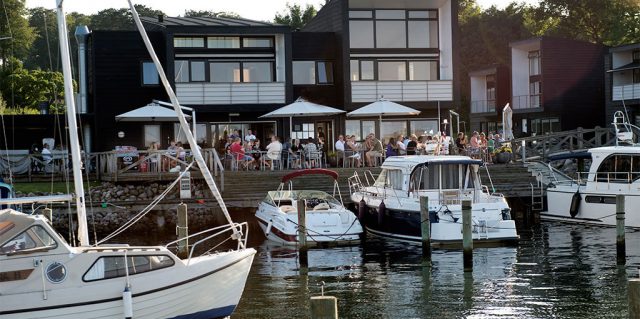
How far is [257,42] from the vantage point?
157 ft

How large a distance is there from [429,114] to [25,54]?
57.3m

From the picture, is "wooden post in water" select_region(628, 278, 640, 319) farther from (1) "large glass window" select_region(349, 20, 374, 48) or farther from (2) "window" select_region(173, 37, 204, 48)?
(1) "large glass window" select_region(349, 20, 374, 48)

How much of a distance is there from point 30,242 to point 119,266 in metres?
1.53

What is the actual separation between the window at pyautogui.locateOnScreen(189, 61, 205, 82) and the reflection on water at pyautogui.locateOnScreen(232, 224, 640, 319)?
16383mm

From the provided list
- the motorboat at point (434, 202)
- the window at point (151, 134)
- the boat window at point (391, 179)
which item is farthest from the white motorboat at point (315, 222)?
the window at point (151, 134)

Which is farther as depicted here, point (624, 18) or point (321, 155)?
point (624, 18)

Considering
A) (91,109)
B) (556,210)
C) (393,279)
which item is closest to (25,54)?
(91,109)

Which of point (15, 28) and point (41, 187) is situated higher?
point (15, 28)

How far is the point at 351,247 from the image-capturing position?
31.0 m

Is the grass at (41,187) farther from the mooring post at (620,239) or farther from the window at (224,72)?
the mooring post at (620,239)

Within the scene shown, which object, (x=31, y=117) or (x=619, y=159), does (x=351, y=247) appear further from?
(x=31, y=117)

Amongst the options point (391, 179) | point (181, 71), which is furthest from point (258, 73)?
point (391, 179)

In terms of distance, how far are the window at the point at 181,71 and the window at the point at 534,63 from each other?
26279mm

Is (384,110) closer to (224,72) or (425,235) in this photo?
(224,72)
